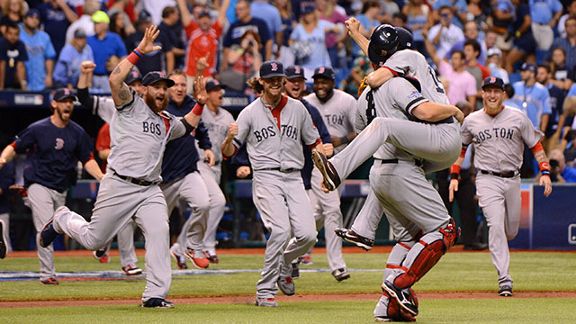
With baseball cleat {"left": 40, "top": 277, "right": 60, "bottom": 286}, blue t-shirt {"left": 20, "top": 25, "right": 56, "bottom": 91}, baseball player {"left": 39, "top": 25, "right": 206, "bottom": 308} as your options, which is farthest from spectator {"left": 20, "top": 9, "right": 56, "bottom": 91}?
baseball player {"left": 39, "top": 25, "right": 206, "bottom": 308}

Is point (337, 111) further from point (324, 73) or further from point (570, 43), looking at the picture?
point (570, 43)

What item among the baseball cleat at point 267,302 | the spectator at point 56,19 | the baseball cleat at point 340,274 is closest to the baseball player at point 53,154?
the baseball cleat at point 340,274

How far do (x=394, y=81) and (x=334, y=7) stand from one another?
15.3 metres

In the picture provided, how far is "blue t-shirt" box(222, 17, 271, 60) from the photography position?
22.4 m

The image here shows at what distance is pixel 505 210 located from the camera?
44.4ft

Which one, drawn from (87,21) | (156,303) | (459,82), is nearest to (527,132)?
(156,303)

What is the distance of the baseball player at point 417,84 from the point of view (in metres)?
9.88

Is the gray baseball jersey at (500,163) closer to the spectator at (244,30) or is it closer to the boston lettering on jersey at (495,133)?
the boston lettering on jersey at (495,133)

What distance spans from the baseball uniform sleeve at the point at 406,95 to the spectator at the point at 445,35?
14.5m

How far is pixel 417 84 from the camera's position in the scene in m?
10.1

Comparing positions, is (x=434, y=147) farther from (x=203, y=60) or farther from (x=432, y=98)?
(x=203, y=60)

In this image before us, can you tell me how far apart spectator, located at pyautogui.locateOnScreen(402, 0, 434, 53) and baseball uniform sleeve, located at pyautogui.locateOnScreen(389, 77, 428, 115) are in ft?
47.0

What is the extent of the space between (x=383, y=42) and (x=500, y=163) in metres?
4.03

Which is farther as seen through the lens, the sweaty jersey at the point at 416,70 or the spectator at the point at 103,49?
the spectator at the point at 103,49
